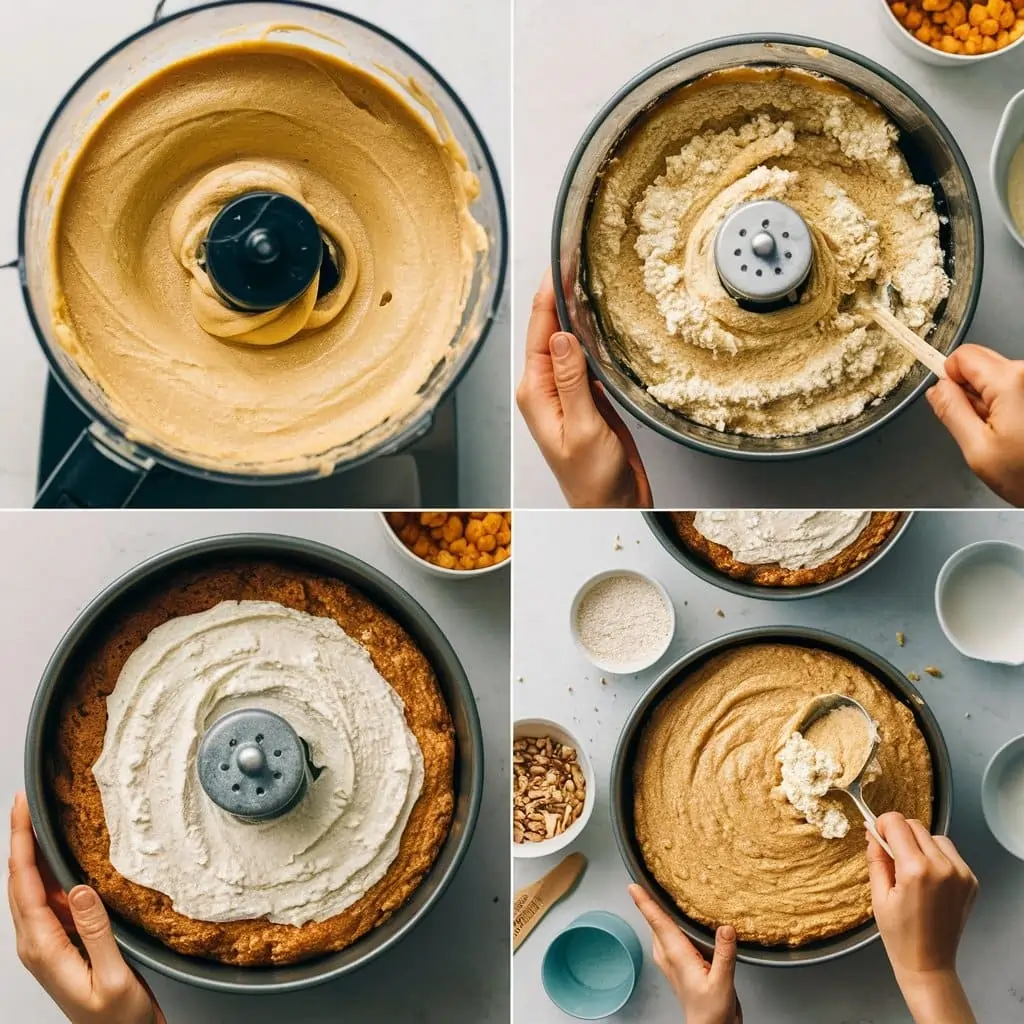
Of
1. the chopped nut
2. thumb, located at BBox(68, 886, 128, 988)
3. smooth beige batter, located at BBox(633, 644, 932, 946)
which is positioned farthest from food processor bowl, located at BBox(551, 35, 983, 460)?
thumb, located at BBox(68, 886, 128, 988)

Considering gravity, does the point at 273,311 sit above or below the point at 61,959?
above

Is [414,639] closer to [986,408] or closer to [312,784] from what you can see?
[312,784]

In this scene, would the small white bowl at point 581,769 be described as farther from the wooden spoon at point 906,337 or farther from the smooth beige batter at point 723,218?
the wooden spoon at point 906,337

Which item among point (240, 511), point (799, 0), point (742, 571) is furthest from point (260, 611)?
point (799, 0)

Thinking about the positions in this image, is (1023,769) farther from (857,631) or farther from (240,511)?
(240,511)

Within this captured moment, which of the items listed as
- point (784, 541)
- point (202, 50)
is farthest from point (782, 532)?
point (202, 50)

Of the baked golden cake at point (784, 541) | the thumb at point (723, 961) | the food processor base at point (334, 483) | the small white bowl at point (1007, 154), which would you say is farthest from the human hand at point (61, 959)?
the small white bowl at point (1007, 154)
